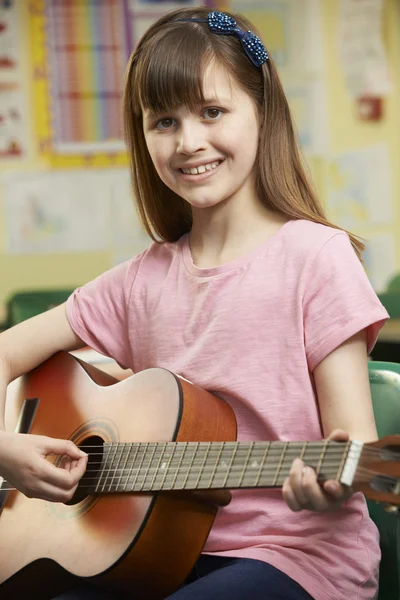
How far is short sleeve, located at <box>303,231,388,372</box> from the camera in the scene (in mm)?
1170

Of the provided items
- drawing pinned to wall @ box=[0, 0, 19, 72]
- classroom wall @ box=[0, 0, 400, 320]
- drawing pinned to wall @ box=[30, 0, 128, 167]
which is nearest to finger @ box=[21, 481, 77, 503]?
classroom wall @ box=[0, 0, 400, 320]

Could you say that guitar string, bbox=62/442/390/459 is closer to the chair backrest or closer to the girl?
the girl

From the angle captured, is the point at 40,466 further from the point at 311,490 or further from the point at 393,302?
the point at 393,302

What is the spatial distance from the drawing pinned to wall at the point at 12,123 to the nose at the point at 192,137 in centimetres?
233

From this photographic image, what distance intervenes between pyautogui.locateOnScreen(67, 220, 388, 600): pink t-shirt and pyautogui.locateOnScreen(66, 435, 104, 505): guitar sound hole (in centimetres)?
16

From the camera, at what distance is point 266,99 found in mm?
1342

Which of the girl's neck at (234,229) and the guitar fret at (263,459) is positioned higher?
the girl's neck at (234,229)

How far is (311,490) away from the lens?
3.17 ft

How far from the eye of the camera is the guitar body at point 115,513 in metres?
1.18

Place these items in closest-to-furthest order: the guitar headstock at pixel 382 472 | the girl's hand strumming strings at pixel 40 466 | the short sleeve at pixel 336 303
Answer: the guitar headstock at pixel 382 472
the short sleeve at pixel 336 303
the girl's hand strumming strings at pixel 40 466

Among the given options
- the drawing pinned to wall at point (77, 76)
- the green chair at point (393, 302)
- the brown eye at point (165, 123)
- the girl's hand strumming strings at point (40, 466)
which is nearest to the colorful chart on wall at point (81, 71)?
the drawing pinned to wall at point (77, 76)

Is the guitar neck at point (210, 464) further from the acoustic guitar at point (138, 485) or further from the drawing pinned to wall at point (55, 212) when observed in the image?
the drawing pinned to wall at point (55, 212)

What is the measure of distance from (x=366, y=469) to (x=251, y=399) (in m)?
0.34

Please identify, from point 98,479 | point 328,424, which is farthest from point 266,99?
point 98,479
